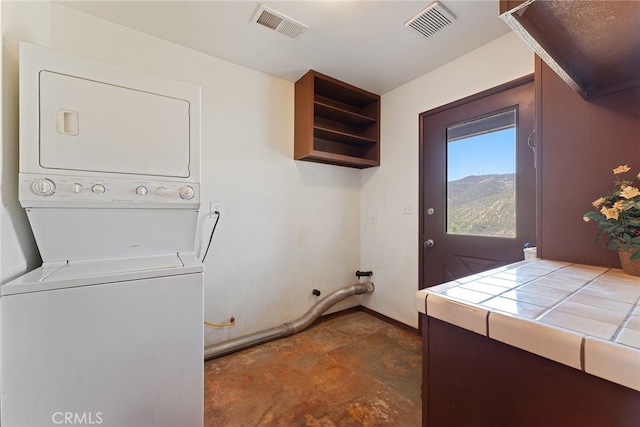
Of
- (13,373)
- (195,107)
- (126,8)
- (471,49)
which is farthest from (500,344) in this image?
(126,8)

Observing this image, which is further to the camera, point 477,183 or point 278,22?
point 477,183

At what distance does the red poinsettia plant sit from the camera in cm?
79

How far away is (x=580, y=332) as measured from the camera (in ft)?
1.42

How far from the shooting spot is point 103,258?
1054mm

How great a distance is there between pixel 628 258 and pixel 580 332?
26.7 inches

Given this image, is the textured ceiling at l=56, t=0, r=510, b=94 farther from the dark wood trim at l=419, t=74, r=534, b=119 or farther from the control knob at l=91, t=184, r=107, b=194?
the control knob at l=91, t=184, r=107, b=194

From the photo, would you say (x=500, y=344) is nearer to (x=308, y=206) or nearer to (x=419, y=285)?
(x=419, y=285)

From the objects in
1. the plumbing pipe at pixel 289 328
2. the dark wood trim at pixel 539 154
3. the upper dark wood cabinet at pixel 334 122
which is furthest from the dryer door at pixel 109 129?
the dark wood trim at pixel 539 154

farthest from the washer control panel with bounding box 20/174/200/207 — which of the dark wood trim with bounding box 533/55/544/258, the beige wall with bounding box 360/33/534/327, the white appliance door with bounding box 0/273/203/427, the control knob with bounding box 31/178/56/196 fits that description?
the beige wall with bounding box 360/33/534/327

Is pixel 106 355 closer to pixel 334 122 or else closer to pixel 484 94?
pixel 334 122

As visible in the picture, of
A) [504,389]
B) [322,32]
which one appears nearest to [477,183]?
[322,32]

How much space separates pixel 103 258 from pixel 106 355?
1.32 feet

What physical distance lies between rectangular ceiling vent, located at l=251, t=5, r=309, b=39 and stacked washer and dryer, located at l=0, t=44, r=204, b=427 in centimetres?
73

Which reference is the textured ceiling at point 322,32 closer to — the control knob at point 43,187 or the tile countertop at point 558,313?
the control knob at point 43,187
